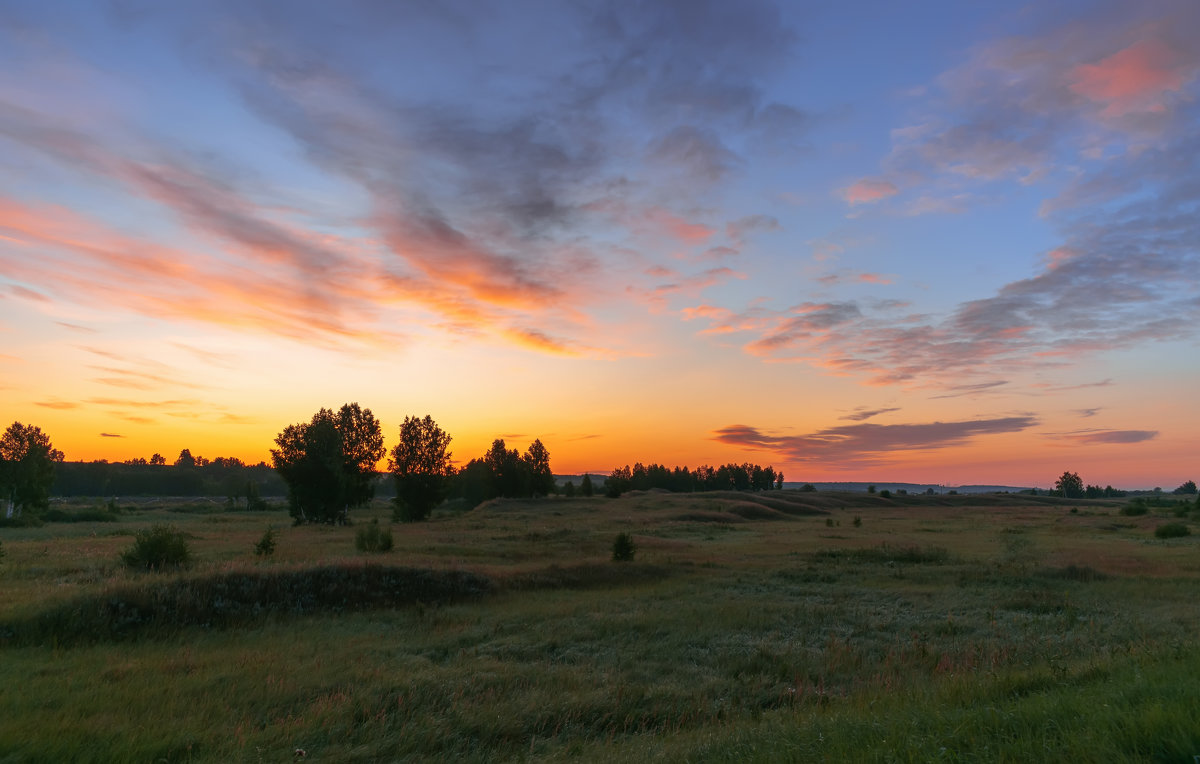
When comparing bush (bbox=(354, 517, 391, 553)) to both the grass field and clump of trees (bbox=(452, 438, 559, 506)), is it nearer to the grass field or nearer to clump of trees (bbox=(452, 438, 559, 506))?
the grass field

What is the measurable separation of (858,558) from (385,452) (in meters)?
49.8

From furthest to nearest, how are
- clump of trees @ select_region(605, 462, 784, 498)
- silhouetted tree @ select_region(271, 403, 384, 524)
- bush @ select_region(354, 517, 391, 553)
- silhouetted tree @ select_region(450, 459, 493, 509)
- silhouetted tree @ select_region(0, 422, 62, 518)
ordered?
clump of trees @ select_region(605, 462, 784, 498), silhouetted tree @ select_region(450, 459, 493, 509), silhouetted tree @ select_region(0, 422, 62, 518), silhouetted tree @ select_region(271, 403, 384, 524), bush @ select_region(354, 517, 391, 553)

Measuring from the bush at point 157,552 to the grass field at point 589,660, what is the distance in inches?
25.2

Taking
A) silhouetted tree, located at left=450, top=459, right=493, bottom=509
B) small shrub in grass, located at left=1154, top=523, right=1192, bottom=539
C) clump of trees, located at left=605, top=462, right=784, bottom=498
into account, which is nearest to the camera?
small shrub in grass, located at left=1154, top=523, right=1192, bottom=539

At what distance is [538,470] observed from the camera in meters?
110

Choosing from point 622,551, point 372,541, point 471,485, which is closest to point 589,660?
point 622,551

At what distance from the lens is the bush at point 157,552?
21000mm

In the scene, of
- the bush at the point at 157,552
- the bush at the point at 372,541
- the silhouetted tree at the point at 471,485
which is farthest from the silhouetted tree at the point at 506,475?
the bush at the point at 157,552

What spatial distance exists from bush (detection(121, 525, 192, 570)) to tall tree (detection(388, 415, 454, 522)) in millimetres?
48380

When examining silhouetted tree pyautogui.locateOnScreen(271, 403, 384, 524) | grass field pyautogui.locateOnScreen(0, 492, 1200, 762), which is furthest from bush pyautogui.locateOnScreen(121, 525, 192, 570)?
silhouetted tree pyautogui.locateOnScreen(271, 403, 384, 524)

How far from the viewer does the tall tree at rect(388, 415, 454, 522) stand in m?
70.4

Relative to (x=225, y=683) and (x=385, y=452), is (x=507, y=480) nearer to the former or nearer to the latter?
(x=385, y=452)

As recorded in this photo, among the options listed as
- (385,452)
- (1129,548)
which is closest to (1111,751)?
(1129,548)

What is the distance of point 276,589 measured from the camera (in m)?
18.3
